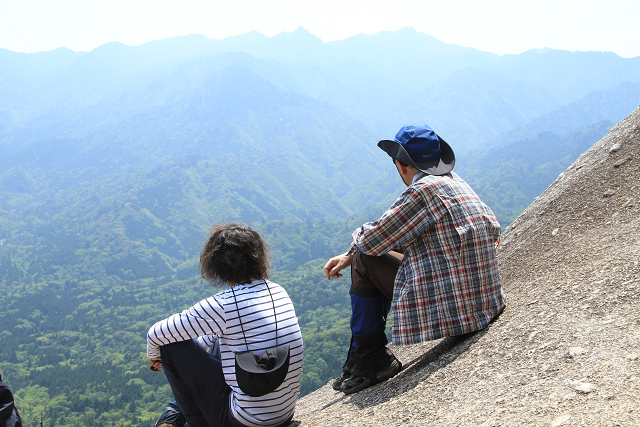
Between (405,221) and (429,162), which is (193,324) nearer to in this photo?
(405,221)

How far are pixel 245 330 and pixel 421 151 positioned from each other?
203 centimetres

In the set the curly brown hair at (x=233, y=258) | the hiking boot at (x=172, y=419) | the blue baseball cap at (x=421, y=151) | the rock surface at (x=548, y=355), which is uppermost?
the blue baseball cap at (x=421, y=151)

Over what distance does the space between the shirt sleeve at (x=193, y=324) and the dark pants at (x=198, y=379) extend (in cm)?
15

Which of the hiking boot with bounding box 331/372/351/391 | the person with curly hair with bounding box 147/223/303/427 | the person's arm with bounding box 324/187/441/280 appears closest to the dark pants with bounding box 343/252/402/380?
the person's arm with bounding box 324/187/441/280

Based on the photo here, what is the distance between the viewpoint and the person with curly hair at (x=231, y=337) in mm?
3129

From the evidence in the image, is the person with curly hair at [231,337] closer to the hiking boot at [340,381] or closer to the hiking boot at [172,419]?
the hiking boot at [172,419]

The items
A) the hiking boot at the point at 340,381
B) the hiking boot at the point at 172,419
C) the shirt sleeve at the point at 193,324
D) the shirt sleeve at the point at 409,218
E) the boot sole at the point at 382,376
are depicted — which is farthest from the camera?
the hiking boot at the point at 340,381

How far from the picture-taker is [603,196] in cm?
632

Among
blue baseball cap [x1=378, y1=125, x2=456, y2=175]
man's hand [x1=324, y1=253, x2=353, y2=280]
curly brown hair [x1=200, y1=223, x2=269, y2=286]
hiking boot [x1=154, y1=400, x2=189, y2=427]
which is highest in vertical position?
blue baseball cap [x1=378, y1=125, x2=456, y2=175]

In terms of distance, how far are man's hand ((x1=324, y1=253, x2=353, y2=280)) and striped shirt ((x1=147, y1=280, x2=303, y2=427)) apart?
0.82 meters

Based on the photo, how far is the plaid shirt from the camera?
11.5ft

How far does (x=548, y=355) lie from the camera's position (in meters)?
3.31

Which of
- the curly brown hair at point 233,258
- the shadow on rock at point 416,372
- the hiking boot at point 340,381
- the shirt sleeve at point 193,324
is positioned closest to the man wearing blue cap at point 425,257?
the shadow on rock at point 416,372

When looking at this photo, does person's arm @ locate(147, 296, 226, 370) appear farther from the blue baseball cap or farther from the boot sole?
the blue baseball cap
